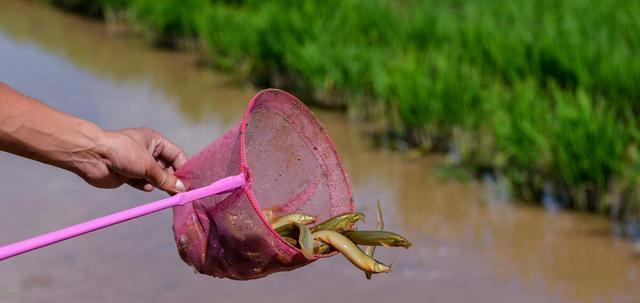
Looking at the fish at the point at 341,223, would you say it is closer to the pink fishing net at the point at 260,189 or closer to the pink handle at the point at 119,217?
the pink fishing net at the point at 260,189

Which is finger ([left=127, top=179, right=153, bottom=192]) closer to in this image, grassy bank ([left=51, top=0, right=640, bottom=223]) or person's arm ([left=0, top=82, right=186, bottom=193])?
person's arm ([left=0, top=82, right=186, bottom=193])

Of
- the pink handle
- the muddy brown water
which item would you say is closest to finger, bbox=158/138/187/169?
the pink handle

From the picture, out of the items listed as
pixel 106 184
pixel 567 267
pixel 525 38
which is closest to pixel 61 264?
pixel 567 267

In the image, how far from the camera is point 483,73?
6.28 metres

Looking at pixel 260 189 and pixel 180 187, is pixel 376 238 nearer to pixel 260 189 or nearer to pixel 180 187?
pixel 260 189

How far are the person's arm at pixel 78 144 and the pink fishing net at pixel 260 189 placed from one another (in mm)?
82

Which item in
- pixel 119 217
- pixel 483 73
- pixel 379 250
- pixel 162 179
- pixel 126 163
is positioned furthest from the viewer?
pixel 483 73

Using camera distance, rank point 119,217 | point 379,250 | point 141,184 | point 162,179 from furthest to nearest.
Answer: point 379,250
point 141,184
point 162,179
point 119,217

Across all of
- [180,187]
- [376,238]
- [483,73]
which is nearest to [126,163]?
[180,187]

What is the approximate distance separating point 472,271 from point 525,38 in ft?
7.36

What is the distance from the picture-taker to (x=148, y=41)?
970cm

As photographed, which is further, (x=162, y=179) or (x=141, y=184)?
(x=141, y=184)

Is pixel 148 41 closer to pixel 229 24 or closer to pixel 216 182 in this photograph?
pixel 229 24

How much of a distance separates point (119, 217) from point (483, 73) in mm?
4611
